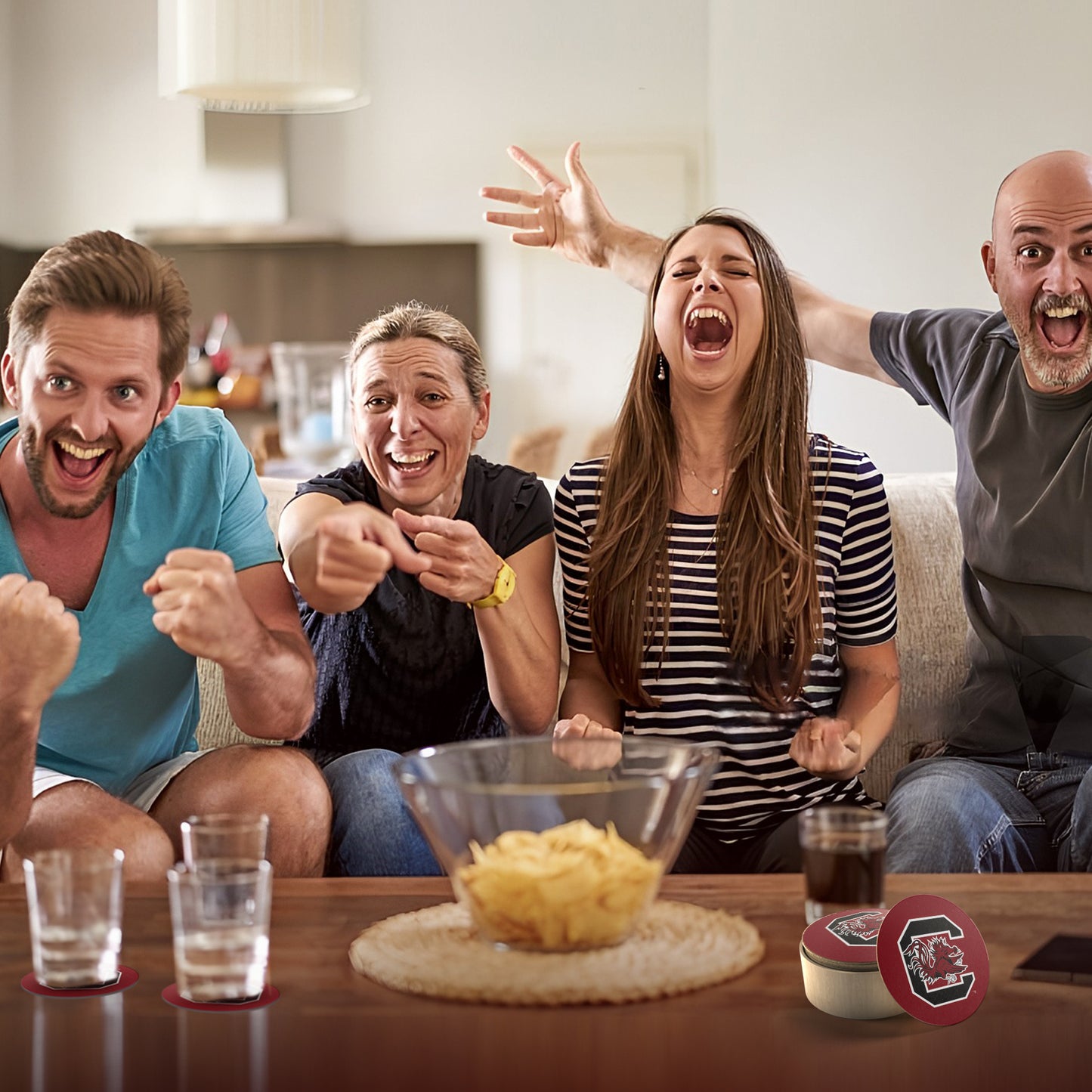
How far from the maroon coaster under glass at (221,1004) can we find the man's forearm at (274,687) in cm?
51

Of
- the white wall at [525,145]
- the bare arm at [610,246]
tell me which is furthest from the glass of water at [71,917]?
the white wall at [525,145]

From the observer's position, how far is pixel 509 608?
1.67m

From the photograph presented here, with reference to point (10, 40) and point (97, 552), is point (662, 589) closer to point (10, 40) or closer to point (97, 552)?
point (97, 552)

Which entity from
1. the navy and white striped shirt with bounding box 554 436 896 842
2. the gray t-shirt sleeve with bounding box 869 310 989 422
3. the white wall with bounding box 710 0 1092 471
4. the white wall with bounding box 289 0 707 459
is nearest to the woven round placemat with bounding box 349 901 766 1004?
the navy and white striped shirt with bounding box 554 436 896 842

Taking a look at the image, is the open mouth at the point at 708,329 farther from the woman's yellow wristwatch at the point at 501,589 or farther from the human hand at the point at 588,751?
the human hand at the point at 588,751

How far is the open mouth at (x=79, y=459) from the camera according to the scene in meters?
1.59

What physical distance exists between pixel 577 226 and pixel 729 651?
927 mm

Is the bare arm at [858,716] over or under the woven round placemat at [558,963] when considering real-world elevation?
over

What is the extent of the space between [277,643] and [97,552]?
0.30m

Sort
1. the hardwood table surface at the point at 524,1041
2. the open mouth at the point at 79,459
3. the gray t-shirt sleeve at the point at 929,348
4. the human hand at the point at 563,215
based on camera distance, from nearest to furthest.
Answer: the hardwood table surface at the point at 524,1041
the open mouth at the point at 79,459
the gray t-shirt sleeve at the point at 929,348
the human hand at the point at 563,215

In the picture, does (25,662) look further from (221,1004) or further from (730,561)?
(730,561)

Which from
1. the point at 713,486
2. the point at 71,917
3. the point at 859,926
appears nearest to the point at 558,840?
the point at 859,926

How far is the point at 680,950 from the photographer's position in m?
1.04

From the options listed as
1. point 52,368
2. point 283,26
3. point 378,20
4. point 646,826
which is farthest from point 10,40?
point 646,826
